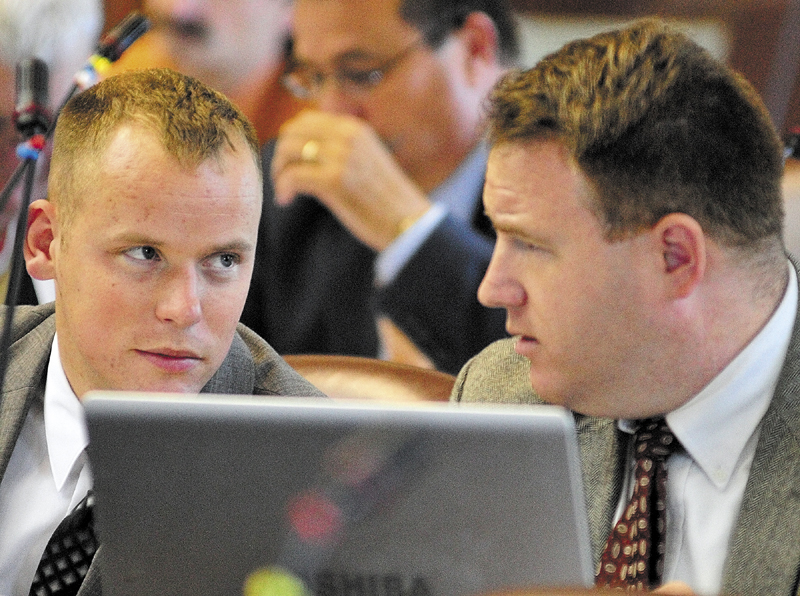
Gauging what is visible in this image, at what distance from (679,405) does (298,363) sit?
0.76 m

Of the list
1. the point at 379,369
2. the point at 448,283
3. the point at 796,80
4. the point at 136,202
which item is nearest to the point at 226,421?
the point at 136,202

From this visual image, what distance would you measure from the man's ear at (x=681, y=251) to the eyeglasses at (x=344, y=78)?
59.1 inches

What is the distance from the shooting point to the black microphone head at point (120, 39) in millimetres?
1295

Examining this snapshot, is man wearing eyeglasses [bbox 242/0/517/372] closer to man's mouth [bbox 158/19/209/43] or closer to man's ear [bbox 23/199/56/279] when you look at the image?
man's mouth [bbox 158/19/209/43]

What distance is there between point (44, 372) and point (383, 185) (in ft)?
4.33

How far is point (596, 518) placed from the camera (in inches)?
52.5

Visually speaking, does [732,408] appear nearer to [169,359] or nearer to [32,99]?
[169,359]

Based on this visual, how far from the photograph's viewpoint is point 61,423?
1419 millimetres

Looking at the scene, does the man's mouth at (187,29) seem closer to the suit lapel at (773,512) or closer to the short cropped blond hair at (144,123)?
the short cropped blond hair at (144,123)

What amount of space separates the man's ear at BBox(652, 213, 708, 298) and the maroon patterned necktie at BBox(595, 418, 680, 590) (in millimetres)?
213

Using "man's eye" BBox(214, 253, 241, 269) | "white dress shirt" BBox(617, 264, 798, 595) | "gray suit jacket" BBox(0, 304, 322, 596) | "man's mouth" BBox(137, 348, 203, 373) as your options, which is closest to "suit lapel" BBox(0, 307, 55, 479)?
"gray suit jacket" BBox(0, 304, 322, 596)

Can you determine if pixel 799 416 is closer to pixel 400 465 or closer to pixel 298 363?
pixel 400 465

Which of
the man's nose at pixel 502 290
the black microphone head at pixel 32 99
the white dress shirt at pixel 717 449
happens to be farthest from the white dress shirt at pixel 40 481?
the white dress shirt at pixel 717 449

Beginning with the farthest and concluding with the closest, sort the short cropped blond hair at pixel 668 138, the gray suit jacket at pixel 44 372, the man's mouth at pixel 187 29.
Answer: the man's mouth at pixel 187 29 < the gray suit jacket at pixel 44 372 < the short cropped blond hair at pixel 668 138
